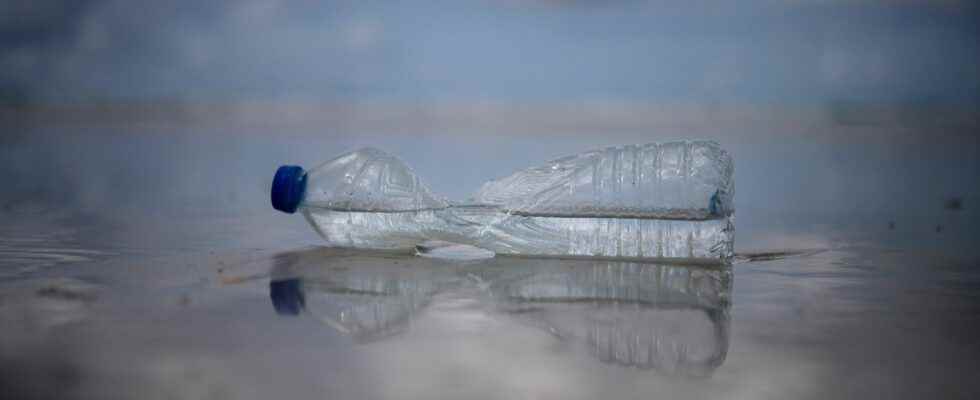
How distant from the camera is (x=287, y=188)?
6.75 feet

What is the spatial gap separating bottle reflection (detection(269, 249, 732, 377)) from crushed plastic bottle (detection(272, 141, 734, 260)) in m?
0.09

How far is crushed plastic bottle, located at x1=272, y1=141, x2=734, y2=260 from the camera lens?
2.03 meters

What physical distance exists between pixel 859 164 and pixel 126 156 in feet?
13.6

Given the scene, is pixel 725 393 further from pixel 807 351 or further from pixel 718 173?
pixel 718 173

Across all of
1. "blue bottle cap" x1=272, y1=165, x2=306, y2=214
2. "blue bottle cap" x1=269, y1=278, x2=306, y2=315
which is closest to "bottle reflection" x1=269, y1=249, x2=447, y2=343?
"blue bottle cap" x1=269, y1=278, x2=306, y2=315

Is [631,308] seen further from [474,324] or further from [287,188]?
[287,188]

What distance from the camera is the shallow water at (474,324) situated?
3.66 feet

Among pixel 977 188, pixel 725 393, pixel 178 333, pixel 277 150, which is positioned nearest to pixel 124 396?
pixel 178 333

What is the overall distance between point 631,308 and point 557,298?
0.47 ft

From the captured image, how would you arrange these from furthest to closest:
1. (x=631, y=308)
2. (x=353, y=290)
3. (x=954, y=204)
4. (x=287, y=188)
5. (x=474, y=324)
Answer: (x=954, y=204)
(x=287, y=188)
(x=353, y=290)
(x=631, y=308)
(x=474, y=324)

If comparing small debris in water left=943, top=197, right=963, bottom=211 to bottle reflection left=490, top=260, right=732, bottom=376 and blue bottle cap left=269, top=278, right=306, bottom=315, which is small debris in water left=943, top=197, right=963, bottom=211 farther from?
blue bottle cap left=269, top=278, right=306, bottom=315

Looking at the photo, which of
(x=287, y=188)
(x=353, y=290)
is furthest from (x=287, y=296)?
(x=287, y=188)

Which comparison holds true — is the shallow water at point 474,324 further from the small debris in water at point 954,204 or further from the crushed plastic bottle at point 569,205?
the small debris in water at point 954,204

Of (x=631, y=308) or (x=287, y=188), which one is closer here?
(x=631, y=308)
